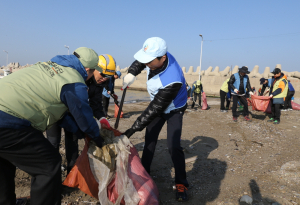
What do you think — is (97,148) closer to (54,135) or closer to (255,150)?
(54,135)

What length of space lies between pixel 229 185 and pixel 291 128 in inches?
158

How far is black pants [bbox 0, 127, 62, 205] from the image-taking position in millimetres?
1360

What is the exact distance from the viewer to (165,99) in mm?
2223

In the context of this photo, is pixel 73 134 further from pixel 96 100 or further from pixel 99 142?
pixel 99 142

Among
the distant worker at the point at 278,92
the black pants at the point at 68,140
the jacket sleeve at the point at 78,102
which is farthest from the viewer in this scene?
the distant worker at the point at 278,92

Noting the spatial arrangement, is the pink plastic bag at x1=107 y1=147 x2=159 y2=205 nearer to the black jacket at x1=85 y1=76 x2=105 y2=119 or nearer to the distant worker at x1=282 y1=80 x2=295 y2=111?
the black jacket at x1=85 y1=76 x2=105 y2=119

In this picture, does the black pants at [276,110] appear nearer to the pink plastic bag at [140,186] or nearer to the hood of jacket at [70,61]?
the pink plastic bag at [140,186]

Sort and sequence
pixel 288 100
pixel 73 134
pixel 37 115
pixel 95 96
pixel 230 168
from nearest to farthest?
pixel 37 115 → pixel 73 134 → pixel 95 96 → pixel 230 168 → pixel 288 100

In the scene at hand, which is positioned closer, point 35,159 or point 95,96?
point 35,159

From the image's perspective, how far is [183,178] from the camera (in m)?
2.41

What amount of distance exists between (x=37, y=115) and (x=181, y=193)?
1710 millimetres

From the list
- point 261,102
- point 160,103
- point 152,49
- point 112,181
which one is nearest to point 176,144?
point 160,103

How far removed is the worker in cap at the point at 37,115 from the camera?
4.38ft

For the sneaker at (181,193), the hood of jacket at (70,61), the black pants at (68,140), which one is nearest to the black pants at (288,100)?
the sneaker at (181,193)
